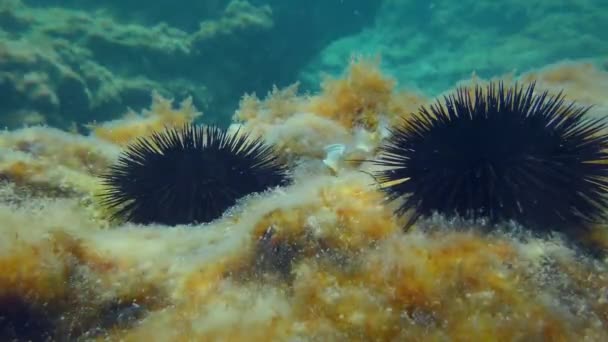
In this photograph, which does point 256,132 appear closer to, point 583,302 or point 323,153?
point 323,153

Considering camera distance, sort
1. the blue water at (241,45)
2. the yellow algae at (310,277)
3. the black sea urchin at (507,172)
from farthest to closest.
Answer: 1. the blue water at (241,45)
2. the black sea urchin at (507,172)
3. the yellow algae at (310,277)

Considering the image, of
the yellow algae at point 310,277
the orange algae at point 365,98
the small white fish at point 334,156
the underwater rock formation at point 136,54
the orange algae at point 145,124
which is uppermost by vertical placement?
the underwater rock formation at point 136,54

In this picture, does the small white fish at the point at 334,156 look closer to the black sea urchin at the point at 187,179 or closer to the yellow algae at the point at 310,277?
the black sea urchin at the point at 187,179

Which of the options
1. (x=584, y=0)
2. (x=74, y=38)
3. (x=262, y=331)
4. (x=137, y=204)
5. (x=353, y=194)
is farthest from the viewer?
(x=584, y=0)

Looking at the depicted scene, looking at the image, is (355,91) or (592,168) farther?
(355,91)

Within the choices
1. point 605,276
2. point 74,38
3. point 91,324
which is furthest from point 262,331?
point 74,38

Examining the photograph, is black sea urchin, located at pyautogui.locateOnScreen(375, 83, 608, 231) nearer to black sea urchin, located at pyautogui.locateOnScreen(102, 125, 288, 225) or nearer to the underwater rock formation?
black sea urchin, located at pyautogui.locateOnScreen(102, 125, 288, 225)

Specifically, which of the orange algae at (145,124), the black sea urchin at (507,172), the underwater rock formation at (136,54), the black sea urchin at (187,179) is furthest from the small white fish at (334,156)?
the underwater rock formation at (136,54)
